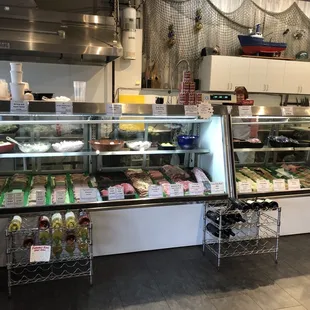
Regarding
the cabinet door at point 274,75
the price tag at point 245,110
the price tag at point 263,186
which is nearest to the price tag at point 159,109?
the price tag at point 245,110

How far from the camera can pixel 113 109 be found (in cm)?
256

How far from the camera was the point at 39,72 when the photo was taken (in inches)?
181

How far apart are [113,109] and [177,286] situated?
1.49m

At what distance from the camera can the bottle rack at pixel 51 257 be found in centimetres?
240

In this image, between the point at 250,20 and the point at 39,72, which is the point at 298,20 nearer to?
the point at 250,20

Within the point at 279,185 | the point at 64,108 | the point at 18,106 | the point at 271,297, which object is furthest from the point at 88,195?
the point at 279,185

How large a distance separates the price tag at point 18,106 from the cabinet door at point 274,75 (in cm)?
Result: 439

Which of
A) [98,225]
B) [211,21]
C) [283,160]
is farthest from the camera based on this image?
Answer: [211,21]

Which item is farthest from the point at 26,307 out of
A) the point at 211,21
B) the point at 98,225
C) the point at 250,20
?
the point at 250,20

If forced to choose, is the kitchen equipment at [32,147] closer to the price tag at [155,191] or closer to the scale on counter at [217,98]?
the price tag at [155,191]

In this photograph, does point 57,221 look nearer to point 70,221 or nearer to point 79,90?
point 70,221

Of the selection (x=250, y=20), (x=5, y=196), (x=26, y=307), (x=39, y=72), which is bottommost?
(x=26, y=307)

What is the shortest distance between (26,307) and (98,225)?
0.80 metres

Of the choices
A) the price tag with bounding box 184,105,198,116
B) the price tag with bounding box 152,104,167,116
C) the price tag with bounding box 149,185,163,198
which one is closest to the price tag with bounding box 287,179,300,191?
the price tag with bounding box 184,105,198,116
